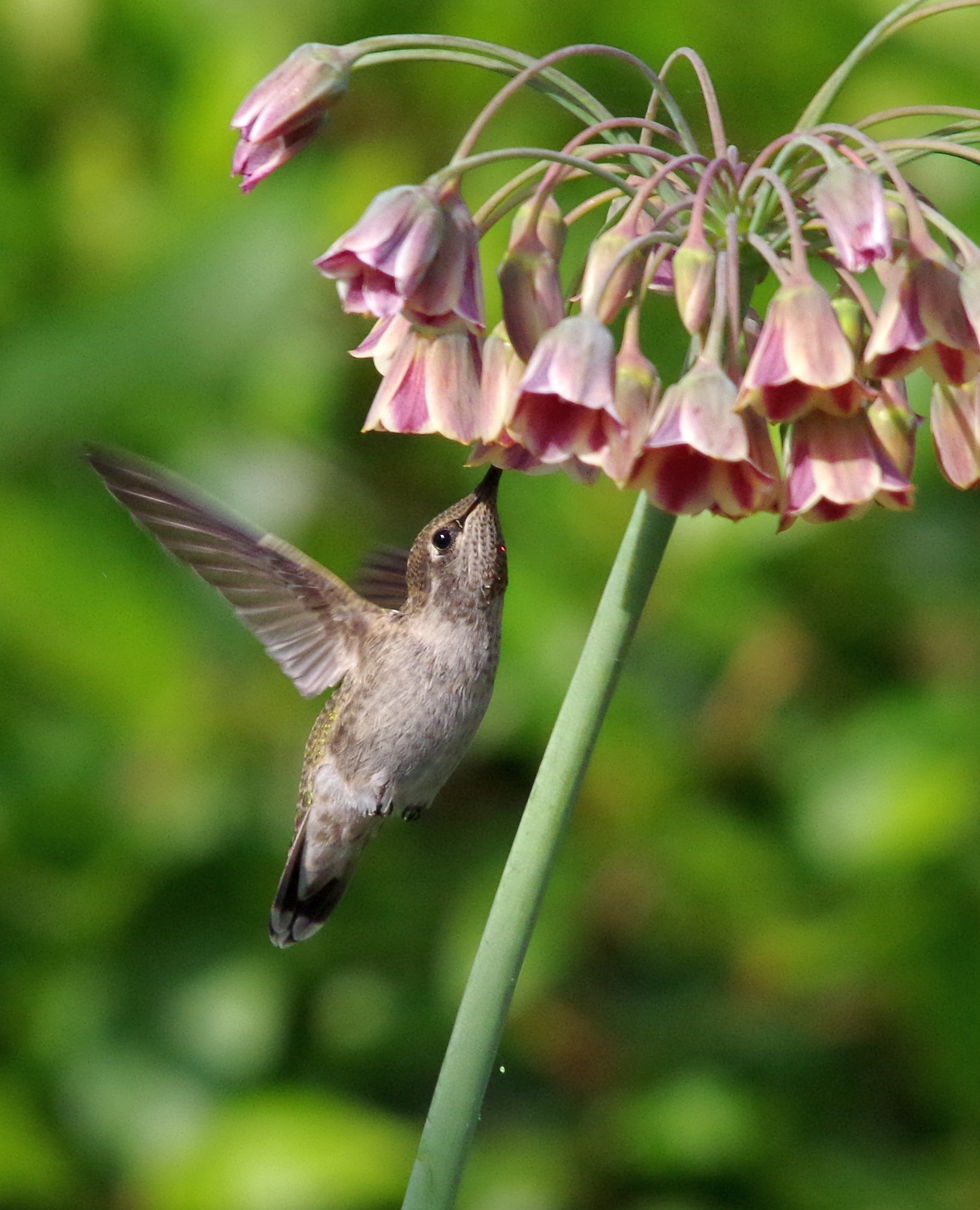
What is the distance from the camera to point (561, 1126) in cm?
432

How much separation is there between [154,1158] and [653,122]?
9.80 ft

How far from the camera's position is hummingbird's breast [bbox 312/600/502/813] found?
2.81 meters

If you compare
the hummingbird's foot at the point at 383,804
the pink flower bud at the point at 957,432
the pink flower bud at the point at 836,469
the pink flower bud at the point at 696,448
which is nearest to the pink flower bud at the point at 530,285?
the pink flower bud at the point at 696,448

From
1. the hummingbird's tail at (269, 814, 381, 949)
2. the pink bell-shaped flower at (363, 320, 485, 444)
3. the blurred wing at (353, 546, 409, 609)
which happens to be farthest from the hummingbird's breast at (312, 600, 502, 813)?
the pink bell-shaped flower at (363, 320, 485, 444)

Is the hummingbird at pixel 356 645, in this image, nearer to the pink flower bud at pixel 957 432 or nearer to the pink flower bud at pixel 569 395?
the pink flower bud at pixel 569 395

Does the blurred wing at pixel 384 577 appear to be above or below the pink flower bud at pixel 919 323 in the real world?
below

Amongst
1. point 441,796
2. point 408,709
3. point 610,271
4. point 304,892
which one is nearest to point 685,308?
point 610,271

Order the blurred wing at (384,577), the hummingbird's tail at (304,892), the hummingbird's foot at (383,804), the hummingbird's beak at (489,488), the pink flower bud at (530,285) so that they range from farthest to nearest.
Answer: the blurred wing at (384,577) < the hummingbird's tail at (304,892) < the hummingbird's foot at (383,804) < the hummingbird's beak at (489,488) < the pink flower bud at (530,285)

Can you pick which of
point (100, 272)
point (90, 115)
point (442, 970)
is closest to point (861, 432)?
point (442, 970)

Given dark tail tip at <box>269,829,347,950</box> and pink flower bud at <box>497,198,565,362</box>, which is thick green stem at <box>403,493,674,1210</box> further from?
dark tail tip at <box>269,829,347,950</box>

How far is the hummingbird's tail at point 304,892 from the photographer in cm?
317

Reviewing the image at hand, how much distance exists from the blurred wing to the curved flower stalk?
118cm

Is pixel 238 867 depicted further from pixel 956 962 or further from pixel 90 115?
pixel 90 115

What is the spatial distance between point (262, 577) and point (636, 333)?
1.16 meters
